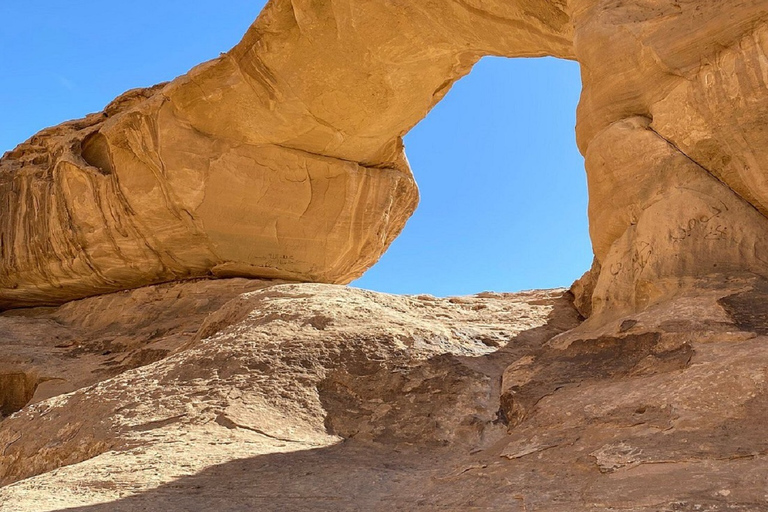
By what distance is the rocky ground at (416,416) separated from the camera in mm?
3129

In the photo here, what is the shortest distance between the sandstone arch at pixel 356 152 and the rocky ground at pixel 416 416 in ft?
3.29

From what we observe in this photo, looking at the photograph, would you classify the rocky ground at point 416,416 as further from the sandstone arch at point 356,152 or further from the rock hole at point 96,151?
the rock hole at point 96,151

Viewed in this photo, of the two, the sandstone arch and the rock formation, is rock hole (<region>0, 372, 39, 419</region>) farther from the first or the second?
the sandstone arch

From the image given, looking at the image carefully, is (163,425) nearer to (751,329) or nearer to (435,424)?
(435,424)

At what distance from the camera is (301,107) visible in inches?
441

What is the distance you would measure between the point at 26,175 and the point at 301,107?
19.6 ft

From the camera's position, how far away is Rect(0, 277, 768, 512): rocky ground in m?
3.13

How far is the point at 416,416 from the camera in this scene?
482cm

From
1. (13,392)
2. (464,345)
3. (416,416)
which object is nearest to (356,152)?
(13,392)

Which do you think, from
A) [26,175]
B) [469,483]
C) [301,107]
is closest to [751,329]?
[469,483]

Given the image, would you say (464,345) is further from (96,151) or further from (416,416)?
(96,151)

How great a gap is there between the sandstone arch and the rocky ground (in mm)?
1004

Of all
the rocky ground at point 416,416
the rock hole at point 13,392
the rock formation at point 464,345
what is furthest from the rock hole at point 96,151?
the rocky ground at point 416,416

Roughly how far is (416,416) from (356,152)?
8.32m
